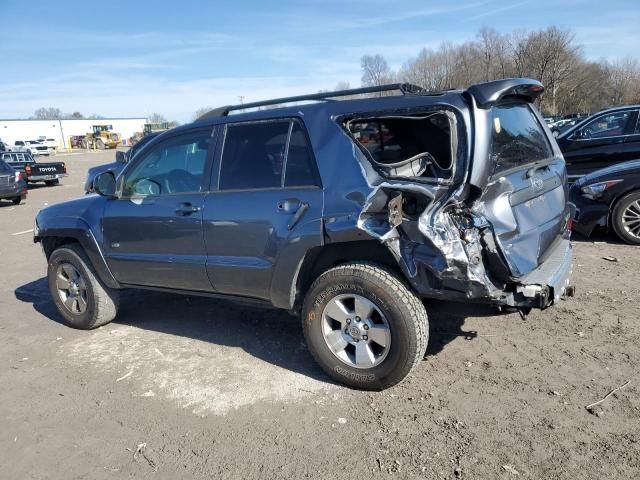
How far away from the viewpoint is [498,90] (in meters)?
3.18

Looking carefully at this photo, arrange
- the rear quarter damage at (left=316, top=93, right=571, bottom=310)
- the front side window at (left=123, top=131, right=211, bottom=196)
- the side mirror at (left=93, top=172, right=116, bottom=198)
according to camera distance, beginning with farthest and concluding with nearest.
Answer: the side mirror at (left=93, top=172, right=116, bottom=198)
the front side window at (left=123, top=131, right=211, bottom=196)
the rear quarter damage at (left=316, top=93, right=571, bottom=310)

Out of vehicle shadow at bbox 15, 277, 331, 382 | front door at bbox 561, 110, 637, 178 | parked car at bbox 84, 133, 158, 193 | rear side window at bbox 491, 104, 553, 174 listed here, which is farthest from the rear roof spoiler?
front door at bbox 561, 110, 637, 178

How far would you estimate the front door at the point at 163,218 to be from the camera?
3.98 m

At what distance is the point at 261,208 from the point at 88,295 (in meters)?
2.25

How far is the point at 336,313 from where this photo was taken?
11.1ft

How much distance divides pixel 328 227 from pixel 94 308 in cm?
272

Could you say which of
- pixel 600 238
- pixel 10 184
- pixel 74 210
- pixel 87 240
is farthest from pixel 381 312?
pixel 10 184

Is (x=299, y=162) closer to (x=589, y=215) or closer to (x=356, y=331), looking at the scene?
(x=356, y=331)

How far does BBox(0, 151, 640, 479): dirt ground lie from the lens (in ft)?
8.95

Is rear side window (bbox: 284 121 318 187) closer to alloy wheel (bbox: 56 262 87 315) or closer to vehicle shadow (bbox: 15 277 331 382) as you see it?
vehicle shadow (bbox: 15 277 331 382)

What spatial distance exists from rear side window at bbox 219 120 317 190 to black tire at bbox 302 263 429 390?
71cm

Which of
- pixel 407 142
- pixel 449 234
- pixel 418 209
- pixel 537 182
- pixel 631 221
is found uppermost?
pixel 407 142

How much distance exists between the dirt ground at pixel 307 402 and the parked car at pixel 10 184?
12543mm

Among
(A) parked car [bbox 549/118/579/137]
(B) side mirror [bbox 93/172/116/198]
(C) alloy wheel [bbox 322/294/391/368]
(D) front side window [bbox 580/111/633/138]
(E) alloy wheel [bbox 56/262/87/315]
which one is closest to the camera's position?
(C) alloy wheel [bbox 322/294/391/368]
